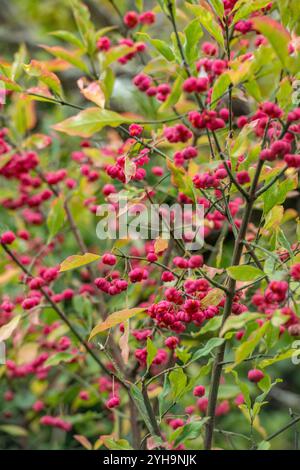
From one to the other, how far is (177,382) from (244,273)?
315 mm

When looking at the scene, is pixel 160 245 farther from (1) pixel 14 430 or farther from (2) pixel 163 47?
(1) pixel 14 430

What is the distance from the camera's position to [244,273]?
1193mm

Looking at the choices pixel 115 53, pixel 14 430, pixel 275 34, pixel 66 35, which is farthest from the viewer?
pixel 14 430

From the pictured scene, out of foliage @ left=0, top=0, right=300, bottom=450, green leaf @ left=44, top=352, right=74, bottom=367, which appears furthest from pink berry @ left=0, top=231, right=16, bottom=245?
green leaf @ left=44, top=352, right=74, bottom=367

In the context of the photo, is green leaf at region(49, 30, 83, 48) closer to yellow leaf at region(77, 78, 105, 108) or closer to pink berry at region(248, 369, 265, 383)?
yellow leaf at region(77, 78, 105, 108)

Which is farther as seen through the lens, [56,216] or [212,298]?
[56,216]

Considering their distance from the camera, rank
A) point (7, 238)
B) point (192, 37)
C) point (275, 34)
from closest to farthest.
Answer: point (275, 34) → point (192, 37) → point (7, 238)

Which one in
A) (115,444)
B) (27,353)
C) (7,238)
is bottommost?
(27,353)

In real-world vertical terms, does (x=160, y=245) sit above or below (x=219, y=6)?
below

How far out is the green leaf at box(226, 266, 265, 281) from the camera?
119 cm

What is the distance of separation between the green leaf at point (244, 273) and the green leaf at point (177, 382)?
10.6 inches

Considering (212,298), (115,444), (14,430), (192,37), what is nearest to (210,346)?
(212,298)

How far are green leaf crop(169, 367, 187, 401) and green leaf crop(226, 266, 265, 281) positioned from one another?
268 mm

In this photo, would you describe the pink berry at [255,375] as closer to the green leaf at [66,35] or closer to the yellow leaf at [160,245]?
the yellow leaf at [160,245]
